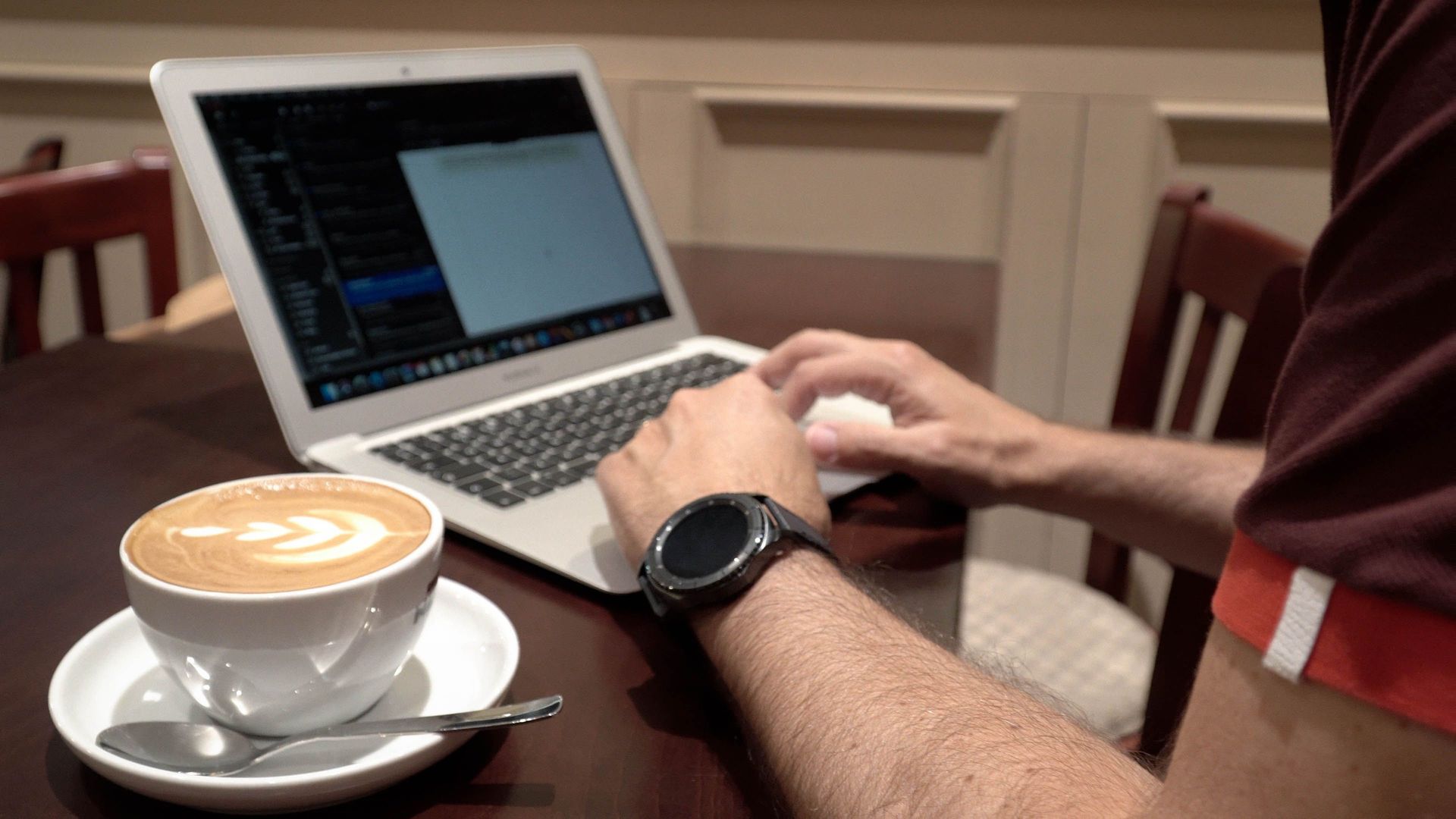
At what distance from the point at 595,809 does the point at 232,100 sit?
58cm

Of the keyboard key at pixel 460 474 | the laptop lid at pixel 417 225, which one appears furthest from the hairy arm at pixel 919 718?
the laptop lid at pixel 417 225

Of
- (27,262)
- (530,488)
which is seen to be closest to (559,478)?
(530,488)

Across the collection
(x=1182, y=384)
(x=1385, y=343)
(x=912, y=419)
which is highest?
(x=1385, y=343)

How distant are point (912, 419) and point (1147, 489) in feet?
0.61

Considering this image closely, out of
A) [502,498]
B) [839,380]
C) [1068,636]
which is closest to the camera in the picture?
[502,498]

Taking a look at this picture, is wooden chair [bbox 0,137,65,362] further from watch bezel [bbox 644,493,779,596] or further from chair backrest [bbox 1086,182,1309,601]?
chair backrest [bbox 1086,182,1309,601]

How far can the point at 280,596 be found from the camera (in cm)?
41

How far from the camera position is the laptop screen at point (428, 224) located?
2.59 ft

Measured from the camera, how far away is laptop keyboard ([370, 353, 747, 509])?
0.70 m

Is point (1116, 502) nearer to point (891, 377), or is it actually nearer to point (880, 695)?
point (891, 377)

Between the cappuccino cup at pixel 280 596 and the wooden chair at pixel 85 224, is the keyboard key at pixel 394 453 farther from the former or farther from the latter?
the wooden chair at pixel 85 224

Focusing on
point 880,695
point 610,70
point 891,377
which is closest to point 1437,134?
point 880,695

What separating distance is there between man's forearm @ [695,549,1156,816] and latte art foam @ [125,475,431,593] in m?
0.16

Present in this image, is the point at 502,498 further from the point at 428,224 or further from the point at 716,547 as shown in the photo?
the point at 428,224
